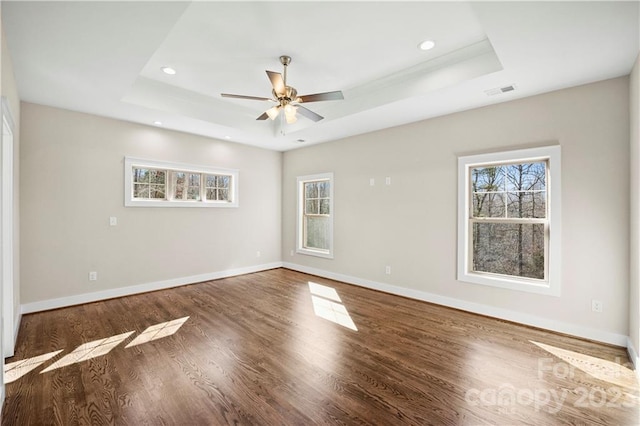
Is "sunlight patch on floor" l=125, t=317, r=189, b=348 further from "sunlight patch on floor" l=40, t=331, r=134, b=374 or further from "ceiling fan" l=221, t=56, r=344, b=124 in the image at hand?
"ceiling fan" l=221, t=56, r=344, b=124

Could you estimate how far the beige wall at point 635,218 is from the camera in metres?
2.47

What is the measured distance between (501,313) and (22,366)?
4829 mm

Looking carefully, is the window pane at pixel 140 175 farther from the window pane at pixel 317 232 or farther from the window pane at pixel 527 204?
the window pane at pixel 527 204

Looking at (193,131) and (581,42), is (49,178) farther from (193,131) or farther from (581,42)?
(581,42)

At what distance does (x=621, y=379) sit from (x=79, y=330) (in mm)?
5081

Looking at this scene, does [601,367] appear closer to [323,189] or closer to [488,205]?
[488,205]

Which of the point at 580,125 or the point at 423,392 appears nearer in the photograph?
the point at 423,392

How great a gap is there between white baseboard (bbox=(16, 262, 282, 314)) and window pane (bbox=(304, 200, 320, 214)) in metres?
1.57

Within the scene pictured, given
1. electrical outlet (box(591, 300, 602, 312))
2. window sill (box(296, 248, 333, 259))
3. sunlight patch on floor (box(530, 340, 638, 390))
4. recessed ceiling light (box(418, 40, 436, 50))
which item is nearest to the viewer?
sunlight patch on floor (box(530, 340, 638, 390))

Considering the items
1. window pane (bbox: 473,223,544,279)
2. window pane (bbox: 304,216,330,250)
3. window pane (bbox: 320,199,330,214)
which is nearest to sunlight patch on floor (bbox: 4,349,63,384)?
window pane (bbox: 304,216,330,250)

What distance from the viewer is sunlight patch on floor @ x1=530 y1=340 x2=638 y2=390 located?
89.6 inches

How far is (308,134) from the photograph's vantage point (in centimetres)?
513

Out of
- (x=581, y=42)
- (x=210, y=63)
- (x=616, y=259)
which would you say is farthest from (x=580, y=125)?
(x=210, y=63)

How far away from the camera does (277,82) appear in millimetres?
2809
